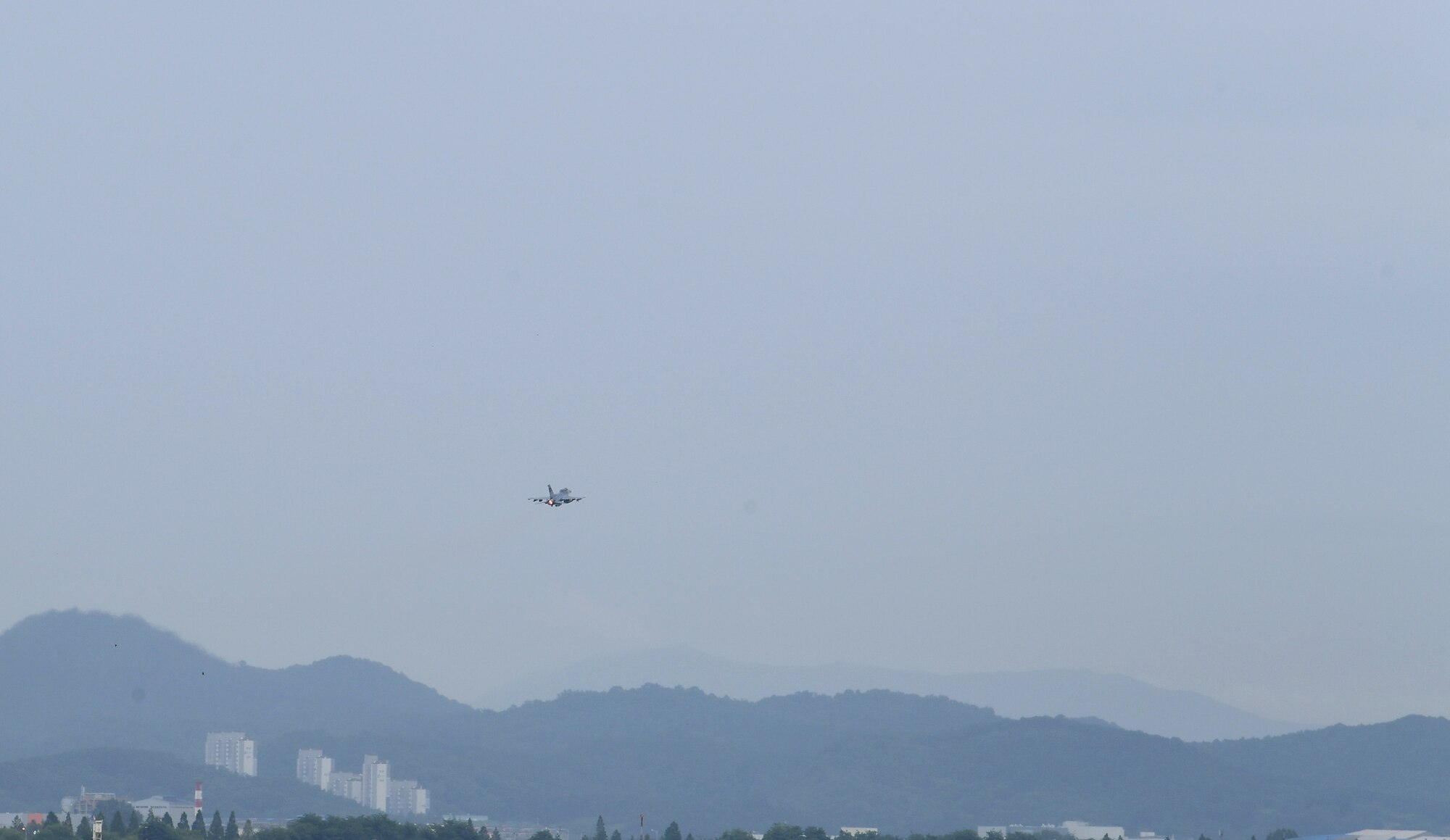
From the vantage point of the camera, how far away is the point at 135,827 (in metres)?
187

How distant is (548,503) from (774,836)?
75.9 metres

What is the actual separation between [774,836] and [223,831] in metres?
53.8

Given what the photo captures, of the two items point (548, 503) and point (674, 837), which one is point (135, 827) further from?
point (548, 503)

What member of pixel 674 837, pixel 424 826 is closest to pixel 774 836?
pixel 674 837

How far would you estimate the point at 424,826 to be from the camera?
7618 inches

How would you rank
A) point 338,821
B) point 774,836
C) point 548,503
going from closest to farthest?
point 548,503 < point 338,821 < point 774,836

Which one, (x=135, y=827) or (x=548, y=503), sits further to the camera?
(x=135, y=827)

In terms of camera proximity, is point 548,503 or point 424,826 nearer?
point 548,503

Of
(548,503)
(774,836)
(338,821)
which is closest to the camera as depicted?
(548,503)

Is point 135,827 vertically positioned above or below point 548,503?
below

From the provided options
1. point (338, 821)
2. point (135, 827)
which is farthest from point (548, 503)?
point (135, 827)

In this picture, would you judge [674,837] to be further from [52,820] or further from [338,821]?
[52,820]

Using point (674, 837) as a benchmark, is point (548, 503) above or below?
above

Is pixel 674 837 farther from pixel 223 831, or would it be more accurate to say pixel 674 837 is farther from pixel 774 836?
pixel 223 831
